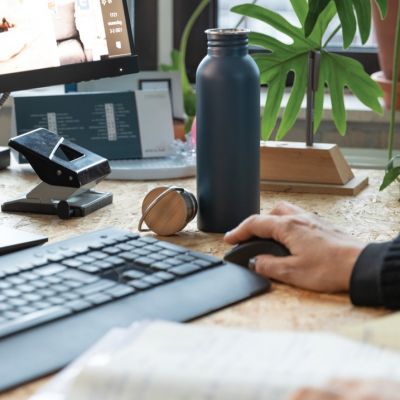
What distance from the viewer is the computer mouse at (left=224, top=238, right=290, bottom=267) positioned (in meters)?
1.18

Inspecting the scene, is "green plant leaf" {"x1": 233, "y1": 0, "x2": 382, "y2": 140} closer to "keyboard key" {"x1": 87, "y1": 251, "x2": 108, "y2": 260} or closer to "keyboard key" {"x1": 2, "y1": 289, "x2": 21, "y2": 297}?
"keyboard key" {"x1": 87, "y1": 251, "x2": 108, "y2": 260}

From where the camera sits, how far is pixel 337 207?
5.18 ft

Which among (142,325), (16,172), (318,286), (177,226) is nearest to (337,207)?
(177,226)

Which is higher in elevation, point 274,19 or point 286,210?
point 274,19

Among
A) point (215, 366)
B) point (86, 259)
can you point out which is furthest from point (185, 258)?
point (215, 366)

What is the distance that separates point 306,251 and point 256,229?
8 centimetres

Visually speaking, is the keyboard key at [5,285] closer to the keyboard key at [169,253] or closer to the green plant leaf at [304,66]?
the keyboard key at [169,253]

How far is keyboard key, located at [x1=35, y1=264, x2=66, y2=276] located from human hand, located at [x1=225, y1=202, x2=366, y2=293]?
0.23m

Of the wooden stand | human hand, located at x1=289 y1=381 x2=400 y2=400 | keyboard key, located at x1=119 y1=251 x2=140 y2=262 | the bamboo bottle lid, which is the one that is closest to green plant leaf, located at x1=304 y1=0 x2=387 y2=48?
the wooden stand

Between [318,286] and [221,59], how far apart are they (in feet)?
1.27

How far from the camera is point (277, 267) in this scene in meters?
1.14

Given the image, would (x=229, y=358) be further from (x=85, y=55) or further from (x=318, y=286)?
(x=85, y=55)

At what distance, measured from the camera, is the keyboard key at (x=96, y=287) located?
103cm

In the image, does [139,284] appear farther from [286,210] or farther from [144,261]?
[286,210]
